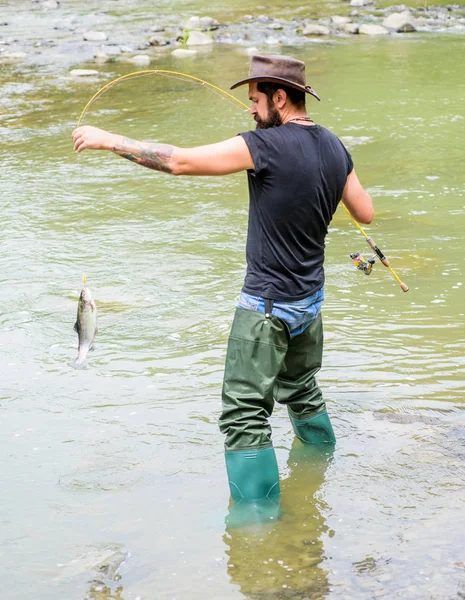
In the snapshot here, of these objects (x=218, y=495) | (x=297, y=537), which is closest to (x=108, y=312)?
(x=218, y=495)

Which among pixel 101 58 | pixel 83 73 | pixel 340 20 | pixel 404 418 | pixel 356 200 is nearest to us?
pixel 356 200

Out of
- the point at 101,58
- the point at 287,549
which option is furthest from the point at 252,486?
the point at 101,58

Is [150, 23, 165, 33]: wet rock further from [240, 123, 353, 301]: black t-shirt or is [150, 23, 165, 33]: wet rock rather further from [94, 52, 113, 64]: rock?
[240, 123, 353, 301]: black t-shirt

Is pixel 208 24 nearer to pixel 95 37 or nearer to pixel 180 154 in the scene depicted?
pixel 95 37

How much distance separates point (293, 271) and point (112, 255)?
15.0 feet

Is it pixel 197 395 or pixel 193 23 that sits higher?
pixel 193 23

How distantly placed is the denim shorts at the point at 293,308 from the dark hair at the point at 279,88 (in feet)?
2.74

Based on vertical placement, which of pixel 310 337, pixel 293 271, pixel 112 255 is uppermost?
pixel 293 271

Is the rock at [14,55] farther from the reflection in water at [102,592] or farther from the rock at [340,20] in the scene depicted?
the reflection in water at [102,592]

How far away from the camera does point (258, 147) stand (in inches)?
147

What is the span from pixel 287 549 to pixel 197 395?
1758mm

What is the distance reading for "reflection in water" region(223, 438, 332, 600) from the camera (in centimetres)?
365

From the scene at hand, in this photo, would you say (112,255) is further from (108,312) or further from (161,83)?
(161,83)

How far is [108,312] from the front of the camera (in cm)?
701
